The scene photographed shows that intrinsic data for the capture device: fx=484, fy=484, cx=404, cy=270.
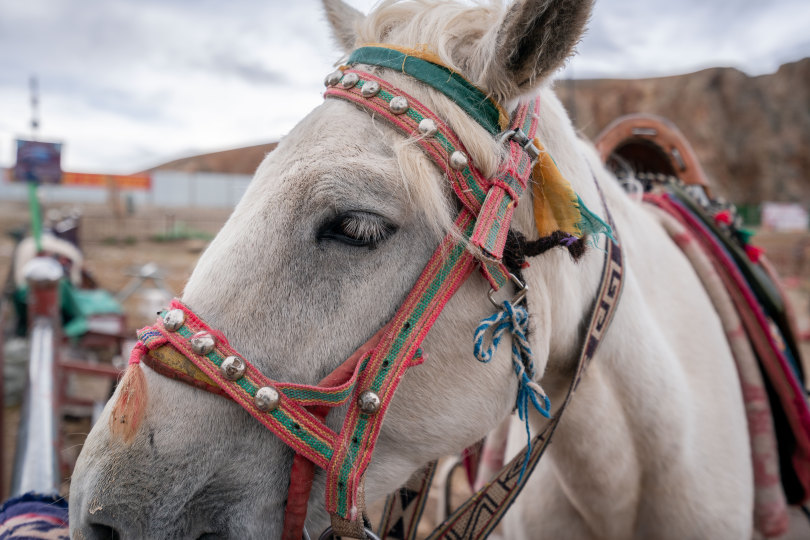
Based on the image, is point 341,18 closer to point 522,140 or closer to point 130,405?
point 522,140

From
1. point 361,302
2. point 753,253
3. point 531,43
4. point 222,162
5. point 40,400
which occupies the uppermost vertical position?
point 222,162

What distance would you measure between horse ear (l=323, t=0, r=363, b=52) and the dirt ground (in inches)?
154

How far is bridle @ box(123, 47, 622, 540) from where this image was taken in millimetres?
955

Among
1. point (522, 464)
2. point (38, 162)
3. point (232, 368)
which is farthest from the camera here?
point (38, 162)

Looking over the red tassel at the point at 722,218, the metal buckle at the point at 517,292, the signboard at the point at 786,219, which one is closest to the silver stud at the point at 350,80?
the metal buckle at the point at 517,292

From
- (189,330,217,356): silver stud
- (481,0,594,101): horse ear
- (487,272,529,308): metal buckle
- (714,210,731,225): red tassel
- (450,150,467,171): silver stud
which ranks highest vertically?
(481,0,594,101): horse ear

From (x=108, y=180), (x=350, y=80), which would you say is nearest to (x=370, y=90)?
(x=350, y=80)

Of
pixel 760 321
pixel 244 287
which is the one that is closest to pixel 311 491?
pixel 244 287

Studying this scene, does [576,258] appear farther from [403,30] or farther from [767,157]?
[767,157]

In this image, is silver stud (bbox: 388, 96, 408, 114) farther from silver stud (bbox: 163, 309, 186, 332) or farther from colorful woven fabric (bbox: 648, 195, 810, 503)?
colorful woven fabric (bbox: 648, 195, 810, 503)

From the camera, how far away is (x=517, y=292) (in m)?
1.13

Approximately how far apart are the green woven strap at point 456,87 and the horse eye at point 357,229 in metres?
0.35

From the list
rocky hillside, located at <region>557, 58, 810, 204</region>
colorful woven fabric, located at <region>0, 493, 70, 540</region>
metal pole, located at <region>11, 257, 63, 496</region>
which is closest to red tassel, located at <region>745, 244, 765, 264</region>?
colorful woven fabric, located at <region>0, 493, 70, 540</region>

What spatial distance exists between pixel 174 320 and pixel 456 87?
812 millimetres
